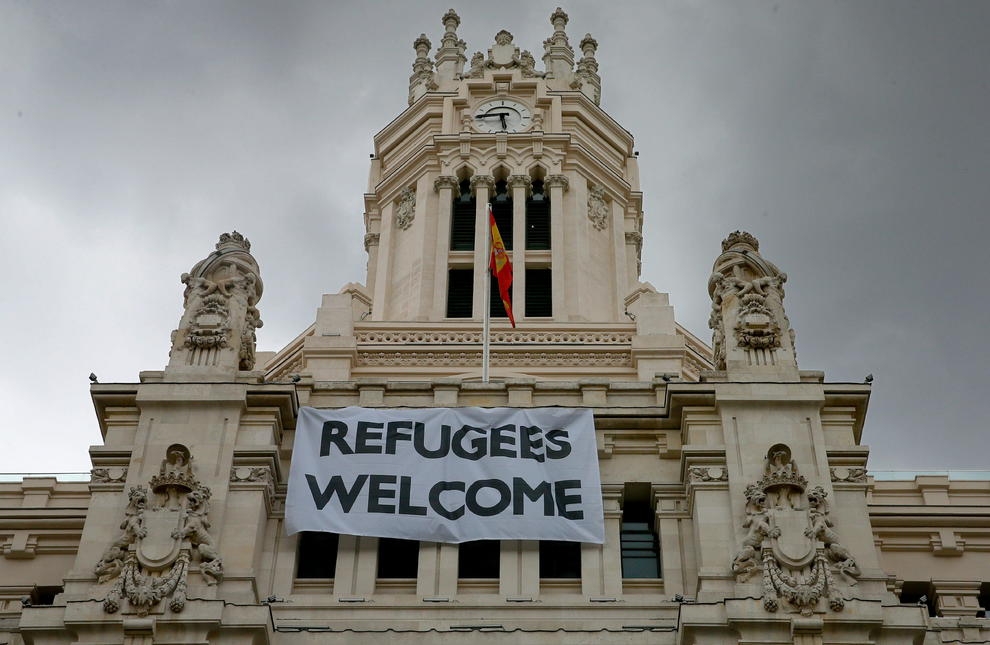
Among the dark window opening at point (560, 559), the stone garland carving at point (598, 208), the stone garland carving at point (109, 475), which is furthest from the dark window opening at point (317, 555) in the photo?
the stone garland carving at point (598, 208)

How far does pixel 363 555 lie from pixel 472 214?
30.6m

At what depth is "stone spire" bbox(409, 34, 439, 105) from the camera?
237 feet

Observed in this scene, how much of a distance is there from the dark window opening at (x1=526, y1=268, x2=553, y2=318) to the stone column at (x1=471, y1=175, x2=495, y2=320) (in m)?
1.91

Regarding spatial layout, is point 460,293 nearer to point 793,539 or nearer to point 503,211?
point 503,211

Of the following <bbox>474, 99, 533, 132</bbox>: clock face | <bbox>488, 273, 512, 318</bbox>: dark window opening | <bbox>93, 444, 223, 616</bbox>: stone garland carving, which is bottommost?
<bbox>93, 444, 223, 616</bbox>: stone garland carving

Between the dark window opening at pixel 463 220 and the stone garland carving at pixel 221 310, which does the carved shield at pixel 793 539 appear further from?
the dark window opening at pixel 463 220

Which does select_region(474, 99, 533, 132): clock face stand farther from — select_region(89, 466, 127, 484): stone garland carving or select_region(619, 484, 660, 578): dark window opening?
select_region(89, 466, 127, 484): stone garland carving

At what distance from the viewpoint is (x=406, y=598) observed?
1355 inches

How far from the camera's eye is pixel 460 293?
201ft

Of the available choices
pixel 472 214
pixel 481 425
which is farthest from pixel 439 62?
pixel 481 425

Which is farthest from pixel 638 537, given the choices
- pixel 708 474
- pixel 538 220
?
pixel 538 220

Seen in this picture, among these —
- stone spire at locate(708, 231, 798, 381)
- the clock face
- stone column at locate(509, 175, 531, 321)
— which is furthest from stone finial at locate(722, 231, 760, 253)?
the clock face

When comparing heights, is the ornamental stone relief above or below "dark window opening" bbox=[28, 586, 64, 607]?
above

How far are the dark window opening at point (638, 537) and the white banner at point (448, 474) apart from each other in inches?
36.2
